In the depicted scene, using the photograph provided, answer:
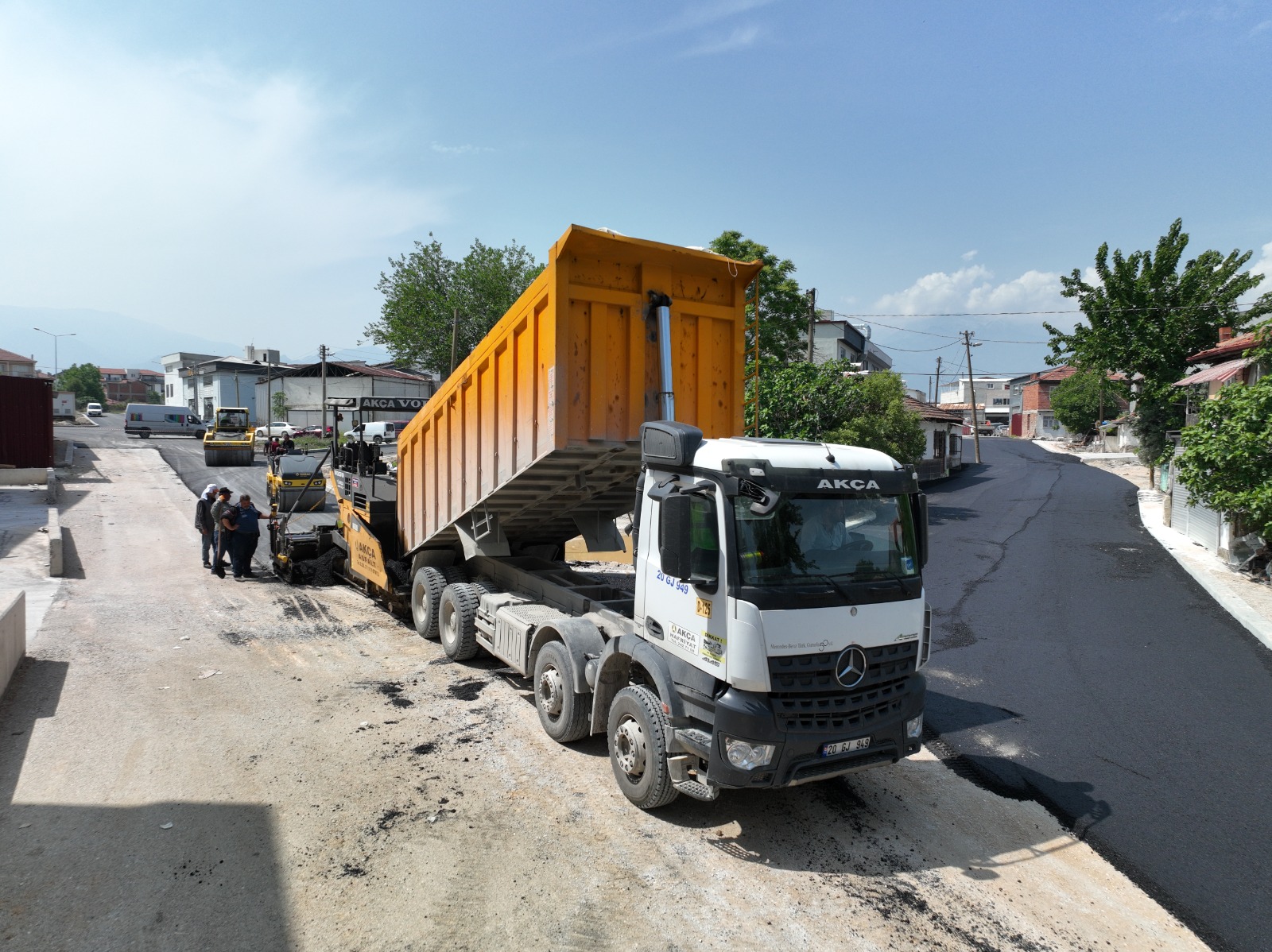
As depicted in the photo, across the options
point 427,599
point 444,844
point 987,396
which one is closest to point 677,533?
point 444,844

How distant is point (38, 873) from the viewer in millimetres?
4352

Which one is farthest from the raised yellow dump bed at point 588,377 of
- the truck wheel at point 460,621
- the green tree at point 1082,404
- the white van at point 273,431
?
the green tree at point 1082,404

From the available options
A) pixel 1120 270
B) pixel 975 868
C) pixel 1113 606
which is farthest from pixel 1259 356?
pixel 975 868

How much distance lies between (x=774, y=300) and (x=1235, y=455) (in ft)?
45.2

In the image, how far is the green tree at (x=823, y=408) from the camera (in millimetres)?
19031

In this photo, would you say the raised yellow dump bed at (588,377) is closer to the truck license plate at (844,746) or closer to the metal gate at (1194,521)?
the truck license plate at (844,746)

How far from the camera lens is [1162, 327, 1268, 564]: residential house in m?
13.5

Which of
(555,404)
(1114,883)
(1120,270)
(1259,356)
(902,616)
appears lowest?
(1114,883)

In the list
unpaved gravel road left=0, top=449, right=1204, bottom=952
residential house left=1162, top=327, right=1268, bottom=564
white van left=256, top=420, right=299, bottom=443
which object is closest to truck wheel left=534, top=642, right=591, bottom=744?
unpaved gravel road left=0, top=449, right=1204, bottom=952

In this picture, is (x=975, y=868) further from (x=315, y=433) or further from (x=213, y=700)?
(x=315, y=433)

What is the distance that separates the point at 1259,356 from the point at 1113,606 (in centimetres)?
732

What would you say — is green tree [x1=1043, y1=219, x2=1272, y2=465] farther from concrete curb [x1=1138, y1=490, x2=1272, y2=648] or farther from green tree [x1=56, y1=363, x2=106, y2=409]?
green tree [x1=56, y1=363, x2=106, y2=409]

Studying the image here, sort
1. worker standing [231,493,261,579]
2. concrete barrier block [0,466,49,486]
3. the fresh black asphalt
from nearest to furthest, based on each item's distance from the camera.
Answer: the fresh black asphalt → worker standing [231,493,261,579] → concrete barrier block [0,466,49,486]

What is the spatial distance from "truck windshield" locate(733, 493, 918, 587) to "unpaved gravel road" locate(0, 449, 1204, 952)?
70.1 inches
